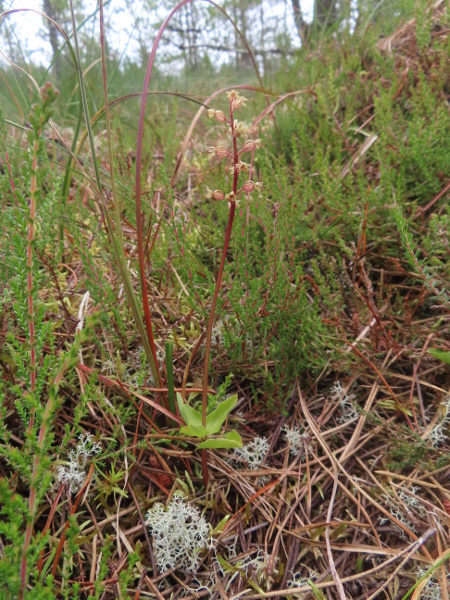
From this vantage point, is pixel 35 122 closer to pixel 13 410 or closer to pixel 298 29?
pixel 13 410

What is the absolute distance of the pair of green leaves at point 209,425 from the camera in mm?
1130

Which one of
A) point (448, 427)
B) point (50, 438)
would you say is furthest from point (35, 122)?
point (448, 427)

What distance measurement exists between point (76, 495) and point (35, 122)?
43.6 inches

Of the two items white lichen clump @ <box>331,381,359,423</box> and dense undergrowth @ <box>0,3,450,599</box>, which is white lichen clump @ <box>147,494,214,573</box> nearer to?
dense undergrowth @ <box>0,3,450,599</box>

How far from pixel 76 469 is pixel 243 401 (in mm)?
668

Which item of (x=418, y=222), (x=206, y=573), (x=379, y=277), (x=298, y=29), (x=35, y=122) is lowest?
(x=206, y=573)

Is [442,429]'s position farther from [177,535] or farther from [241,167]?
[241,167]

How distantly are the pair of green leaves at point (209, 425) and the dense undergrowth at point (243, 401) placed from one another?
0.20 ft

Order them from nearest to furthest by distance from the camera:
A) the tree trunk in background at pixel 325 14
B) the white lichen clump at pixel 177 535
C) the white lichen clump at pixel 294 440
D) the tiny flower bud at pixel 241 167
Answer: the tiny flower bud at pixel 241 167 < the white lichen clump at pixel 177 535 < the white lichen clump at pixel 294 440 < the tree trunk in background at pixel 325 14

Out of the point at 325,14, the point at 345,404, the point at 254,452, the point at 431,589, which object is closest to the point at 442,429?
the point at 345,404

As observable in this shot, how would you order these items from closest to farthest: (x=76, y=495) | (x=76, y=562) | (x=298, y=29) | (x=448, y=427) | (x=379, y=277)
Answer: (x=76, y=562), (x=76, y=495), (x=448, y=427), (x=379, y=277), (x=298, y=29)

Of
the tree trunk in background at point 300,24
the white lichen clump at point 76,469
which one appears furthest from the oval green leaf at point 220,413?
the tree trunk in background at point 300,24

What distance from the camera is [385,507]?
49.4 inches

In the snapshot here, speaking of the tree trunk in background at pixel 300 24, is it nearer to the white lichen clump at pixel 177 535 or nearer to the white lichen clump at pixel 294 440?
the white lichen clump at pixel 294 440
